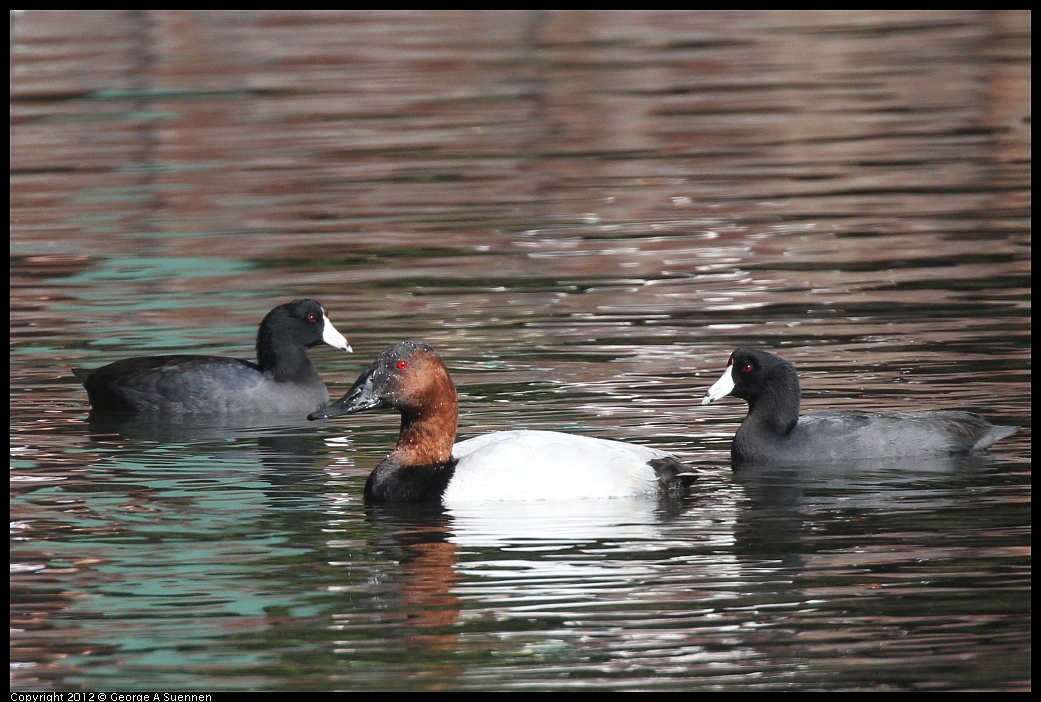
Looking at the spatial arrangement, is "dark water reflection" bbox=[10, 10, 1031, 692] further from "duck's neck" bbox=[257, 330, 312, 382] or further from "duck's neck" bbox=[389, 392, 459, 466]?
"duck's neck" bbox=[257, 330, 312, 382]

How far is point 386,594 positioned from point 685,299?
21.6 ft

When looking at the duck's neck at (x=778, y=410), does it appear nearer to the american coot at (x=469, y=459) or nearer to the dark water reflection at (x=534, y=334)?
the dark water reflection at (x=534, y=334)

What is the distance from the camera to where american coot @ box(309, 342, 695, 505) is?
949cm

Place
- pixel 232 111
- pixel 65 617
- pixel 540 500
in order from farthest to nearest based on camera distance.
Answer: pixel 232 111
pixel 540 500
pixel 65 617

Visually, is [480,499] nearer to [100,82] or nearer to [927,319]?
[927,319]

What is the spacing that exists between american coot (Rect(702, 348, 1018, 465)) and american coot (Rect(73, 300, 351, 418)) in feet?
9.84

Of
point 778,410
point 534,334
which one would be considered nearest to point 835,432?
point 778,410

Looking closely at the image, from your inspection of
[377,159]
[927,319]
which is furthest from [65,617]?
[377,159]

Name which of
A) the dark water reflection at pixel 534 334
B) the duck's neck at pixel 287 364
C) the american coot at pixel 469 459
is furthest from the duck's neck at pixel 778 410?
the duck's neck at pixel 287 364

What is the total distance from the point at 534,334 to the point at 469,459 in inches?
154

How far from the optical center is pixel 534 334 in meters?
13.5

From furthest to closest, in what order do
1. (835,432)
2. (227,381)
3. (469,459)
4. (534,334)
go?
(534,334), (227,381), (835,432), (469,459)

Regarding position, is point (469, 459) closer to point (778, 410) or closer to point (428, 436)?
point (428, 436)

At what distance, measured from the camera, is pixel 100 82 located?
28188mm
